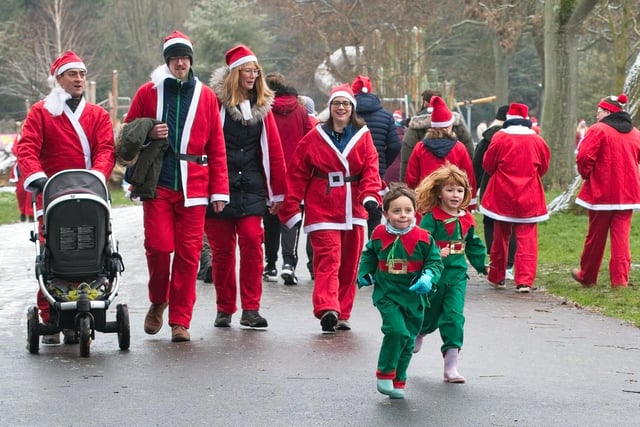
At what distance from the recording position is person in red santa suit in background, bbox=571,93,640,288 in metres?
13.6

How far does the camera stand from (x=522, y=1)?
4044 cm

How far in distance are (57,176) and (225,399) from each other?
2327 millimetres

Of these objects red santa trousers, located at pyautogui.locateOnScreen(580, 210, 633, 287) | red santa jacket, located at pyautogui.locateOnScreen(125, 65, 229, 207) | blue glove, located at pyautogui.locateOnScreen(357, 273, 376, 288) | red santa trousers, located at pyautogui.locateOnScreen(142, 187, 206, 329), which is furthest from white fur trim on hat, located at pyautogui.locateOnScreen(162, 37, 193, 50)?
red santa trousers, located at pyautogui.locateOnScreen(580, 210, 633, 287)

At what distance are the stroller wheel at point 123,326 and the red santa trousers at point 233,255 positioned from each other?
1.33m

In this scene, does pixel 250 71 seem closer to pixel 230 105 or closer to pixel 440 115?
pixel 230 105

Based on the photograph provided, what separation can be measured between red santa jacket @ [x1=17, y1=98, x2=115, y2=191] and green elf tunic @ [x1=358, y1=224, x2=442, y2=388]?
2.46m

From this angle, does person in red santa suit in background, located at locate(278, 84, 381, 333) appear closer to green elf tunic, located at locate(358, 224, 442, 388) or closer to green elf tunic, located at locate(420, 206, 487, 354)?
green elf tunic, located at locate(420, 206, 487, 354)

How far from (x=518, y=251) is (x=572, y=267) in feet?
8.54

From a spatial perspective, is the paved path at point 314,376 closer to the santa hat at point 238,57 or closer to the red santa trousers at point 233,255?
the red santa trousers at point 233,255

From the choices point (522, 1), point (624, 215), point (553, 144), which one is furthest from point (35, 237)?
point (522, 1)

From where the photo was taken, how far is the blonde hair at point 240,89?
10555 millimetres

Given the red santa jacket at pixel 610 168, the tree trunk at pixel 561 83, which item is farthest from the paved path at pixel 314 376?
the tree trunk at pixel 561 83

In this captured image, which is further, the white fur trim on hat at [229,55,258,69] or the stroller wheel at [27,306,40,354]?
the white fur trim on hat at [229,55,258,69]

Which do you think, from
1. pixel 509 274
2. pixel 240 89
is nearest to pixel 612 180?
pixel 509 274
